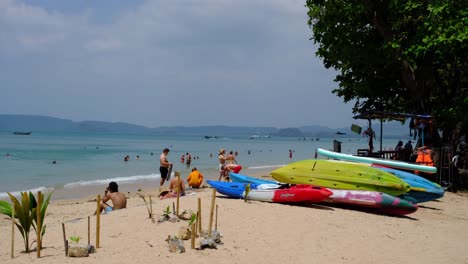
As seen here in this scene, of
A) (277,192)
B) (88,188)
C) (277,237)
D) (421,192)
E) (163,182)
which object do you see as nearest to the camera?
(277,237)

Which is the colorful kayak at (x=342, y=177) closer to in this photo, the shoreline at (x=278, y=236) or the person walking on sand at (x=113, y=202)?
the shoreline at (x=278, y=236)

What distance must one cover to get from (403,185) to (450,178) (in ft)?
17.8

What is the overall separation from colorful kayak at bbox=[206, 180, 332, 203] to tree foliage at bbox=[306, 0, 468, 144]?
749 cm

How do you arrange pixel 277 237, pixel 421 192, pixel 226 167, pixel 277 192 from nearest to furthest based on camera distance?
pixel 277 237 < pixel 277 192 < pixel 421 192 < pixel 226 167

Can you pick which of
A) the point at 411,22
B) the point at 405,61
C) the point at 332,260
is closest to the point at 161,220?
the point at 332,260

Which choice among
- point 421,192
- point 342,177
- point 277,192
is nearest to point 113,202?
point 277,192

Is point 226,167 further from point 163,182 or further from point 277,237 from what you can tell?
point 277,237

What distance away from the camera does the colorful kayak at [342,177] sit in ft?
37.5

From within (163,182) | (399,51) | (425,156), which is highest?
(399,51)

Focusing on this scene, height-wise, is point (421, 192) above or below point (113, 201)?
above

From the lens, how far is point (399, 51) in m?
17.2

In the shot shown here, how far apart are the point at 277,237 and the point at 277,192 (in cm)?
285

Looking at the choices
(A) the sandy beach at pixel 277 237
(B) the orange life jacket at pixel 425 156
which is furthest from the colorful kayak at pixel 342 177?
(B) the orange life jacket at pixel 425 156

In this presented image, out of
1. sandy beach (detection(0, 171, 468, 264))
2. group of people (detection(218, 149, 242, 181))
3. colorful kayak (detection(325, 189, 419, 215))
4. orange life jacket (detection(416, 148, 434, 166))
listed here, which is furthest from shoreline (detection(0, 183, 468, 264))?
group of people (detection(218, 149, 242, 181))
